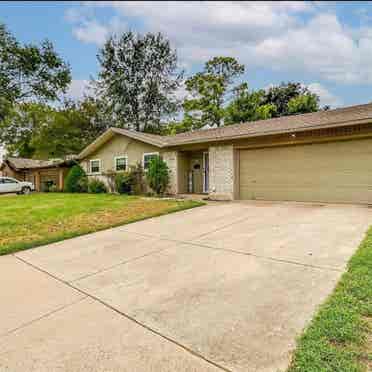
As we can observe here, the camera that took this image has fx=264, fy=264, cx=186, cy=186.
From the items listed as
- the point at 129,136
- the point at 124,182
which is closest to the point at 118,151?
the point at 129,136

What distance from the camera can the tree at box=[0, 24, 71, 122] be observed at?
15789mm

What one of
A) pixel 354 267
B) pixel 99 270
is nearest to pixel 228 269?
pixel 354 267

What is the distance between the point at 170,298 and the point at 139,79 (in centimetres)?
2777

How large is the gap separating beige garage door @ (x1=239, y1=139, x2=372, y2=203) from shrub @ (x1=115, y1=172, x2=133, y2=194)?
252 inches

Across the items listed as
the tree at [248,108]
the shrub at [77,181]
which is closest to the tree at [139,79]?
the tree at [248,108]

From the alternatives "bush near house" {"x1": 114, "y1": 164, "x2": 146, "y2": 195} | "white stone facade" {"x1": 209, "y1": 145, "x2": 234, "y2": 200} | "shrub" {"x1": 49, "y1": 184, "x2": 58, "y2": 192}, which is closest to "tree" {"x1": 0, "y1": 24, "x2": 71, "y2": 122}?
"shrub" {"x1": 49, "y1": 184, "x2": 58, "y2": 192}

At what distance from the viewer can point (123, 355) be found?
201 centimetres

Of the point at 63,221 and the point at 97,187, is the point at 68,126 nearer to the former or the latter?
the point at 97,187

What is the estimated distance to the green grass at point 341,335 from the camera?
1760 mm

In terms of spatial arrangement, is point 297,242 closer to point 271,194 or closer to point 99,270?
point 99,270

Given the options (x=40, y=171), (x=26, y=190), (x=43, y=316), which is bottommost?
(x=43, y=316)

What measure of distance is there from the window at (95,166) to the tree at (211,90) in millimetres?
11960

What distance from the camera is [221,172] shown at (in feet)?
37.0

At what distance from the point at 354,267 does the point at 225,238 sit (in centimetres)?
230
